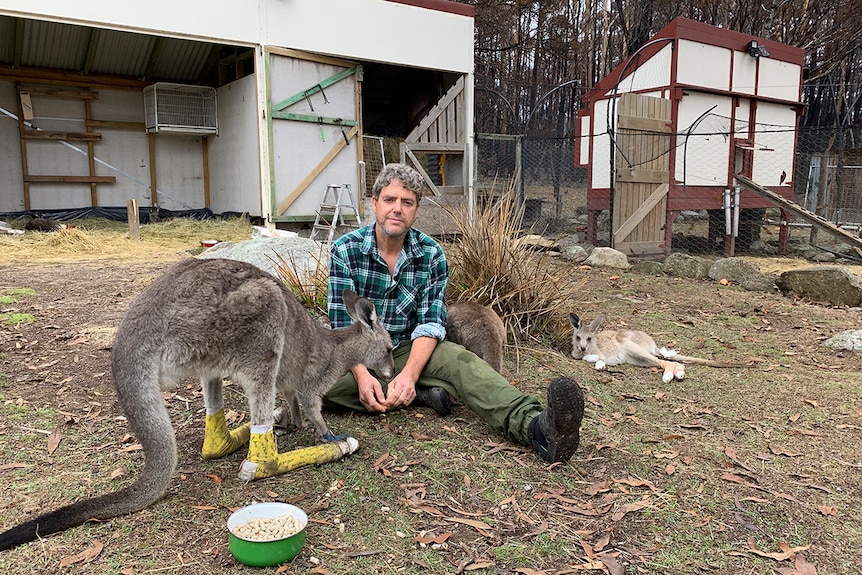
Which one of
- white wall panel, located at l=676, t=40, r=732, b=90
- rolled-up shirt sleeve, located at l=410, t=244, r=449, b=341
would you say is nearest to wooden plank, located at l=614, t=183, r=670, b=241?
white wall panel, located at l=676, t=40, r=732, b=90

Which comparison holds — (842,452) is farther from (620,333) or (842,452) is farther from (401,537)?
(401,537)

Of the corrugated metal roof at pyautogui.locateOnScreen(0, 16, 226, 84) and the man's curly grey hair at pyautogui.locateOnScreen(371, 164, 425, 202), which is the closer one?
the man's curly grey hair at pyautogui.locateOnScreen(371, 164, 425, 202)

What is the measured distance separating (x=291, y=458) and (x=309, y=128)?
8438mm

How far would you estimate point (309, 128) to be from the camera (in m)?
10.3

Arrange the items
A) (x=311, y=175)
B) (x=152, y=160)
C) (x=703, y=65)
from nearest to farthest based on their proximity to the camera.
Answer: (x=311, y=175), (x=703, y=65), (x=152, y=160)

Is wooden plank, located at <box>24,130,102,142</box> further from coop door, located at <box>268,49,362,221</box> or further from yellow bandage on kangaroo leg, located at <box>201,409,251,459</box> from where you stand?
yellow bandage on kangaroo leg, located at <box>201,409,251,459</box>

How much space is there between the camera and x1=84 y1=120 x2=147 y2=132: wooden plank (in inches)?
458

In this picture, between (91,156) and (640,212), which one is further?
(91,156)

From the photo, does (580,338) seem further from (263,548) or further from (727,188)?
(727,188)

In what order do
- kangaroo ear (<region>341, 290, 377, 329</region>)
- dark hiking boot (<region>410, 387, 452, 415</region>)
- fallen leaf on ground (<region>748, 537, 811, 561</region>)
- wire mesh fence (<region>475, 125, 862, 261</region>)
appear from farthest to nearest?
wire mesh fence (<region>475, 125, 862, 261</region>), dark hiking boot (<region>410, 387, 452, 415</region>), kangaroo ear (<region>341, 290, 377, 329</region>), fallen leaf on ground (<region>748, 537, 811, 561</region>)

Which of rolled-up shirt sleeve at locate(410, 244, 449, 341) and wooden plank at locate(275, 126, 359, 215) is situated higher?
wooden plank at locate(275, 126, 359, 215)

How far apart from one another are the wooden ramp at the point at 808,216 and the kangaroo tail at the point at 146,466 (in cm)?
983

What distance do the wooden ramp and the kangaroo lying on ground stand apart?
5.95 metres

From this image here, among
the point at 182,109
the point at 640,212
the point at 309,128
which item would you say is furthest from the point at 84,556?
the point at 182,109
